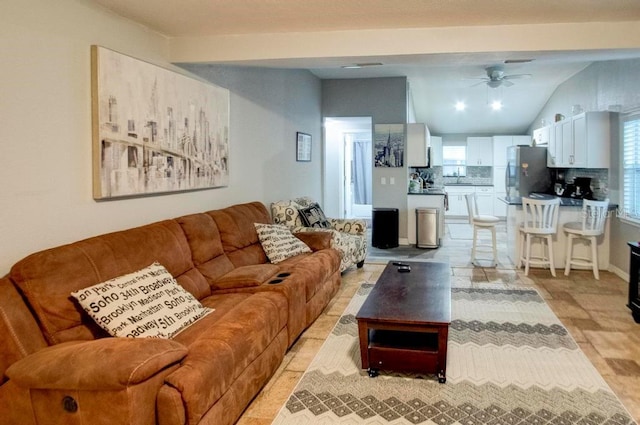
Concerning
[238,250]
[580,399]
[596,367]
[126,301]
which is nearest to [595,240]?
[596,367]

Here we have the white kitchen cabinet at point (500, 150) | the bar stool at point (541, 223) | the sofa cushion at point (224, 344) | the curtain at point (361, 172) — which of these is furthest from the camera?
the curtain at point (361, 172)

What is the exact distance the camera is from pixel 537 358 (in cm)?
315

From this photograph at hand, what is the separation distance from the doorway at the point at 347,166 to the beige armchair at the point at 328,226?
2.26 m

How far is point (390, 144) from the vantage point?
761 centimetres

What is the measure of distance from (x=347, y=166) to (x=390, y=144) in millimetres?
2909

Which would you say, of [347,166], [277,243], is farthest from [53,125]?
[347,166]

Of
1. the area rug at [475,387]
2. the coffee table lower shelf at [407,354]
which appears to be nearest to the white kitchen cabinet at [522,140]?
the area rug at [475,387]

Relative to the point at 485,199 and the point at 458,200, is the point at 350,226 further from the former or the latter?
the point at 485,199

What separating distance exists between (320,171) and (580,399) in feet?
18.7

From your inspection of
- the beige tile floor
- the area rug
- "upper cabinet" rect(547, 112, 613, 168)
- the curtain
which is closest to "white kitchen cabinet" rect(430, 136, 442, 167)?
the curtain

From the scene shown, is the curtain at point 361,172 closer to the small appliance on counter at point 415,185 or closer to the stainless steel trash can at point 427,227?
the small appliance on counter at point 415,185

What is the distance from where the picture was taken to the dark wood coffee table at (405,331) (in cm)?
273

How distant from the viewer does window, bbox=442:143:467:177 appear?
11.6 meters

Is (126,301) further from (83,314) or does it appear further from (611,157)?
(611,157)
